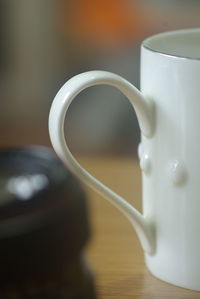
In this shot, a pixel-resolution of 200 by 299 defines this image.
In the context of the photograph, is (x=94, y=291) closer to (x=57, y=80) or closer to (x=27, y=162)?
(x=27, y=162)

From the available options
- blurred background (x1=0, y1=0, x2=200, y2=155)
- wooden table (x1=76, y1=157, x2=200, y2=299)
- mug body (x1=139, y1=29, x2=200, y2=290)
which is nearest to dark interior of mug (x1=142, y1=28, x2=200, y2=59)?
mug body (x1=139, y1=29, x2=200, y2=290)

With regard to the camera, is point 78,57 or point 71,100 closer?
point 71,100

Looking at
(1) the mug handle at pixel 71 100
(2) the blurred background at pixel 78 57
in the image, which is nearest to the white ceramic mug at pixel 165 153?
(1) the mug handle at pixel 71 100

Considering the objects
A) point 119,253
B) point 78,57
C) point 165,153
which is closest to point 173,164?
point 165,153

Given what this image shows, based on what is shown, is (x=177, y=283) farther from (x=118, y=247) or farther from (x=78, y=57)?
(x=78, y=57)

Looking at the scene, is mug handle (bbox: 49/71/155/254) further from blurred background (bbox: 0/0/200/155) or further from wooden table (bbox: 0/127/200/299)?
blurred background (bbox: 0/0/200/155)
